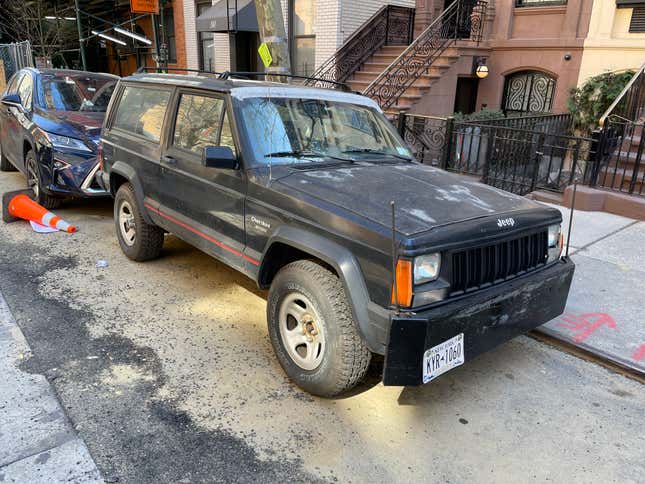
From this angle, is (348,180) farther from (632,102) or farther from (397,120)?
(632,102)

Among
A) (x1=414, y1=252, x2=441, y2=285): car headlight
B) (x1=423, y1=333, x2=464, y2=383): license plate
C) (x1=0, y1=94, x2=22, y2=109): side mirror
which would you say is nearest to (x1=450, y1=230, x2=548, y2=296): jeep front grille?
(x1=414, y1=252, x2=441, y2=285): car headlight

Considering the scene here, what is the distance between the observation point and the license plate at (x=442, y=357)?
287 cm

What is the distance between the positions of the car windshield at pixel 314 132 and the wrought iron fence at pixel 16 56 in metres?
15.5

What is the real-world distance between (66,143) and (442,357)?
577 cm

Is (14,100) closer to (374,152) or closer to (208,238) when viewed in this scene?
(208,238)

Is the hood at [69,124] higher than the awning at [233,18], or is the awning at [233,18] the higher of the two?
the awning at [233,18]

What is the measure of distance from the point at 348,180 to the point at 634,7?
393 inches

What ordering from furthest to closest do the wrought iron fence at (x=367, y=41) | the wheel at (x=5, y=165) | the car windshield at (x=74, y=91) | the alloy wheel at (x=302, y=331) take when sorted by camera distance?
the wrought iron fence at (x=367, y=41), the wheel at (x=5, y=165), the car windshield at (x=74, y=91), the alloy wheel at (x=302, y=331)

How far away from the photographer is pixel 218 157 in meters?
3.59

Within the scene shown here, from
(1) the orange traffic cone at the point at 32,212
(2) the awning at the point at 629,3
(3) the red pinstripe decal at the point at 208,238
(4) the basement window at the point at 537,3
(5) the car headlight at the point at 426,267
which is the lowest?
(1) the orange traffic cone at the point at 32,212

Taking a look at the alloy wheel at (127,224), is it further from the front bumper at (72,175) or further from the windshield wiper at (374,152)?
the windshield wiper at (374,152)

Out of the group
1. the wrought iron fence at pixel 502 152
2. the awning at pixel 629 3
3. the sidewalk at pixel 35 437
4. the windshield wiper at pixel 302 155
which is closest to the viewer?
the sidewalk at pixel 35 437

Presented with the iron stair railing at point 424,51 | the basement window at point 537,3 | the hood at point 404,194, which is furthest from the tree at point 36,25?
the hood at point 404,194

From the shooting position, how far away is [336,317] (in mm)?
3061
